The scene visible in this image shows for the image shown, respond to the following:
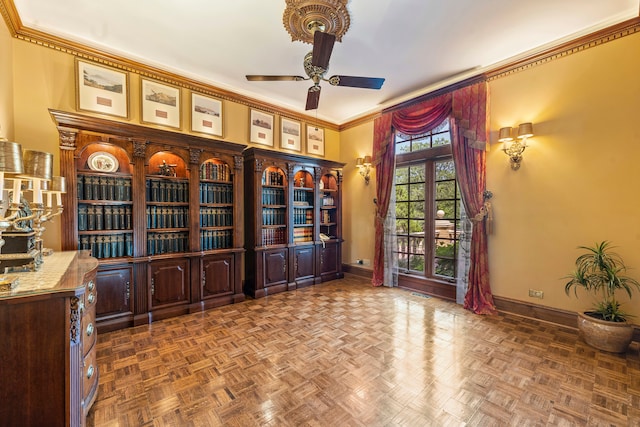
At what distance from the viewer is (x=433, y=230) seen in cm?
452

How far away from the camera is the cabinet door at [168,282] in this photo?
342 cm

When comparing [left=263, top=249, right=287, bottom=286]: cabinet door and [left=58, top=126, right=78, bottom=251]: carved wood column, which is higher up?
[left=58, top=126, right=78, bottom=251]: carved wood column

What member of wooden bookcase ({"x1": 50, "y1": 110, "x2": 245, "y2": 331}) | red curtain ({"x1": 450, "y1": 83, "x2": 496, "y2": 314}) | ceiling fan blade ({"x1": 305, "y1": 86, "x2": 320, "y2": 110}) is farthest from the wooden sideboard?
red curtain ({"x1": 450, "y1": 83, "x2": 496, "y2": 314})

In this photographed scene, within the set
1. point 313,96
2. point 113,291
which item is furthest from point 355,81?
point 113,291

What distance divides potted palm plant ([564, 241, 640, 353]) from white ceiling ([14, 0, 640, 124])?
2507mm

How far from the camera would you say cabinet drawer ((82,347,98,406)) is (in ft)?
5.60

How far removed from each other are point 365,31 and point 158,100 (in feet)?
9.60

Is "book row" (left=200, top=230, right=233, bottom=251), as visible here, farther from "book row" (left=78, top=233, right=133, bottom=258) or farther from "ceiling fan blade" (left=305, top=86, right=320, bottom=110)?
"ceiling fan blade" (left=305, top=86, right=320, bottom=110)

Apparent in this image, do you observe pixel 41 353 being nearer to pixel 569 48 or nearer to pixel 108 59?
pixel 108 59

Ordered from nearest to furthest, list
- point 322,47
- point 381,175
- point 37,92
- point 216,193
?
point 322,47
point 37,92
point 216,193
point 381,175

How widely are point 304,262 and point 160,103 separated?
3.40 m

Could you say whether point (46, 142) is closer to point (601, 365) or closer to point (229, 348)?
point (229, 348)

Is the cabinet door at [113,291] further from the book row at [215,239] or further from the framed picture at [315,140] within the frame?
the framed picture at [315,140]

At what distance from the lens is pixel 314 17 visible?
2453mm
